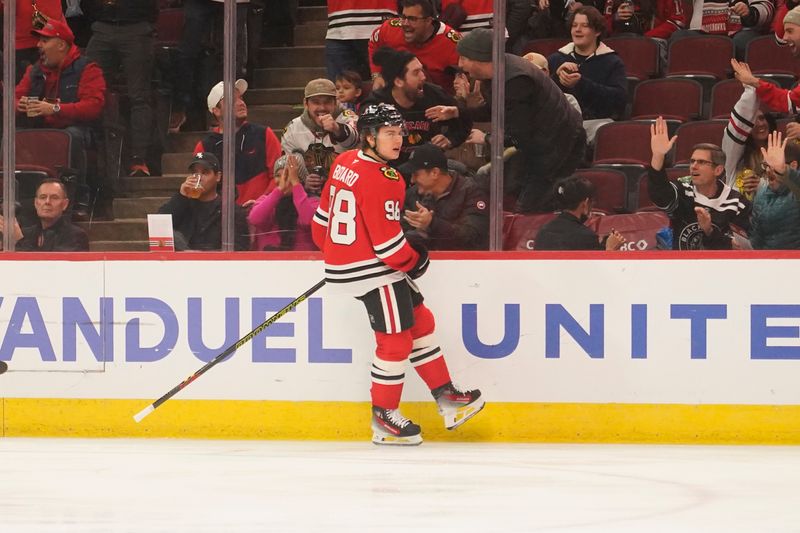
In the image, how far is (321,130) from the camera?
5223 millimetres

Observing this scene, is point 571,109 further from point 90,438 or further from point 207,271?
→ point 90,438

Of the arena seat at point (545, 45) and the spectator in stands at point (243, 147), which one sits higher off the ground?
the arena seat at point (545, 45)

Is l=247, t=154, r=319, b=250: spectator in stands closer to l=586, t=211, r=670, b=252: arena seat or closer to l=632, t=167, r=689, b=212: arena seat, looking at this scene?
l=586, t=211, r=670, b=252: arena seat

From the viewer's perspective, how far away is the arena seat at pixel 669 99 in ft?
16.5

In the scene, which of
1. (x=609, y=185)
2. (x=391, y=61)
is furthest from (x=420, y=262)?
(x=391, y=61)

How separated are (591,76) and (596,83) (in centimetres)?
4

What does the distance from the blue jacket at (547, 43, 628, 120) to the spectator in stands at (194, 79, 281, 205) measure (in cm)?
125

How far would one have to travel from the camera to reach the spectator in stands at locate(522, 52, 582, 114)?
5.09 metres

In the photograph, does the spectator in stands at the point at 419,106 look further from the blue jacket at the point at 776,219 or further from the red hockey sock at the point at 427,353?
the blue jacket at the point at 776,219

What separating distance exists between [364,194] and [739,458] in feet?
5.56

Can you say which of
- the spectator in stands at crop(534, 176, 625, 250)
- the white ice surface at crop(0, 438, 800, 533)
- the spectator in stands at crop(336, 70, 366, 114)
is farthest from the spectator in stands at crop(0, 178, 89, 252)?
the spectator in stands at crop(534, 176, 625, 250)

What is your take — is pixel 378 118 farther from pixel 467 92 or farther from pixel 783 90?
pixel 783 90

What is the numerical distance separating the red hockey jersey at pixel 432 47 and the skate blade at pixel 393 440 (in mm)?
1428

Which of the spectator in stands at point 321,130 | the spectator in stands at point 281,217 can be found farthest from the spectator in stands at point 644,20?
the spectator in stands at point 281,217
